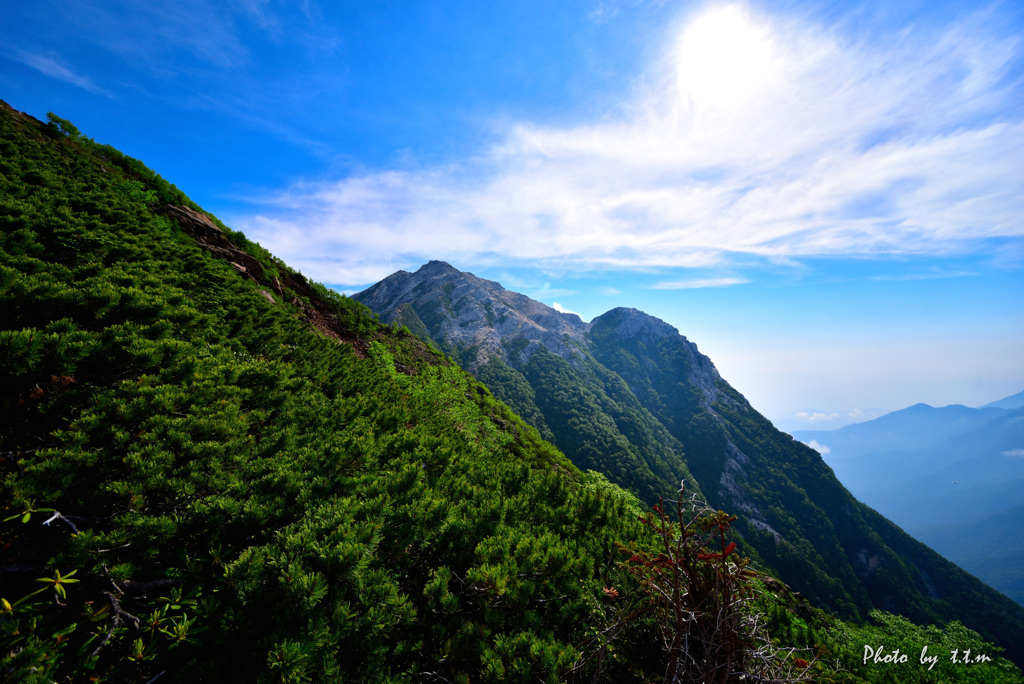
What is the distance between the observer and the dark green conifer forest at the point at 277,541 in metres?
3.50

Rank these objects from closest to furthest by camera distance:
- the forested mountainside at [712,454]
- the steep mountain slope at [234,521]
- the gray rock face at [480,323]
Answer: the steep mountain slope at [234,521], the forested mountainside at [712,454], the gray rock face at [480,323]

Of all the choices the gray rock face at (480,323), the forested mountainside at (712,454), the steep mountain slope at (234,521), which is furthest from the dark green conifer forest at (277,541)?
the gray rock face at (480,323)

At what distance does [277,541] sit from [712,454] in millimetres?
172092

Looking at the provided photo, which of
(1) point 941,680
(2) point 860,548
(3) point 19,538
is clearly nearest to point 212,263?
(3) point 19,538

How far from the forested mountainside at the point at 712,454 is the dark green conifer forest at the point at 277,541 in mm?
105843

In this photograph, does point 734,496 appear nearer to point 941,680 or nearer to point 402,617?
point 941,680

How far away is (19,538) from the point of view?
3.78 m

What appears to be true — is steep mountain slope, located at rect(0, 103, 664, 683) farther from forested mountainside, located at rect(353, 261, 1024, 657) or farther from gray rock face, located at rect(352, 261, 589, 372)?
gray rock face, located at rect(352, 261, 589, 372)

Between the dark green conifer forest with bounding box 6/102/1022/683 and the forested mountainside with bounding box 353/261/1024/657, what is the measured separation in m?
106

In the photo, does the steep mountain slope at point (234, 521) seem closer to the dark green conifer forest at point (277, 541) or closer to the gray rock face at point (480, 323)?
the dark green conifer forest at point (277, 541)

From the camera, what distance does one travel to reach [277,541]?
446cm

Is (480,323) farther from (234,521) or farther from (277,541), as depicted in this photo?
(277,541)

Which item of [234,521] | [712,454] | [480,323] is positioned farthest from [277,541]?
[712,454]

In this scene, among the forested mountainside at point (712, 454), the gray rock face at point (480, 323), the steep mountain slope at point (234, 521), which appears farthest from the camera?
the gray rock face at point (480, 323)
